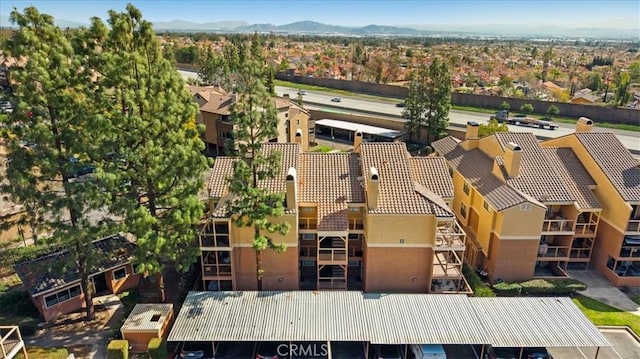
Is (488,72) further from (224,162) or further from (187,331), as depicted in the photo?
(187,331)

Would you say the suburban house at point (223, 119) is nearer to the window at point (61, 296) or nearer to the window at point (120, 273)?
the window at point (120, 273)

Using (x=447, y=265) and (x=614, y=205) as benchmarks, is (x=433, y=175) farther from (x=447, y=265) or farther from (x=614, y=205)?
(x=614, y=205)

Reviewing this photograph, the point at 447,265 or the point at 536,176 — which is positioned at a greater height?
the point at 536,176

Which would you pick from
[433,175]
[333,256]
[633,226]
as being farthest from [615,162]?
[333,256]

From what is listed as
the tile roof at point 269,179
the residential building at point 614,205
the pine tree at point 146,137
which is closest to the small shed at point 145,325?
the pine tree at point 146,137

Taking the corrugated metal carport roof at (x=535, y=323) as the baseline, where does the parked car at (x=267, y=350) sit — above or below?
below

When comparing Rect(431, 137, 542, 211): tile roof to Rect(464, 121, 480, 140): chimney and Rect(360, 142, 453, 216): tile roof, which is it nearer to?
Rect(464, 121, 480, 140): chimney
